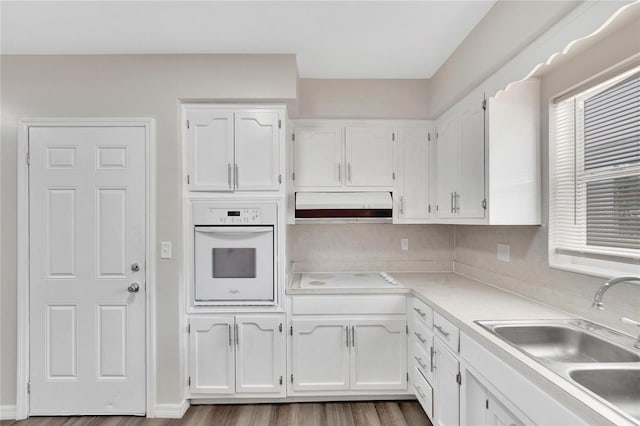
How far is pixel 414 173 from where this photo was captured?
9.56ft

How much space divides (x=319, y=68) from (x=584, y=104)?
171cm

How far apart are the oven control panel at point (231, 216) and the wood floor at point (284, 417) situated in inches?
53.2

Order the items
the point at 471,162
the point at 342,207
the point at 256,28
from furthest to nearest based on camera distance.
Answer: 1. the point at 342,207
2. the point at 471,162
3. the point at 256,28

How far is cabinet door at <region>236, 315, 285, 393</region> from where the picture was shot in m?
2.46

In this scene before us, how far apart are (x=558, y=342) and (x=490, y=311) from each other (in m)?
0.31

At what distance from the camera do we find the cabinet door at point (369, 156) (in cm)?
288

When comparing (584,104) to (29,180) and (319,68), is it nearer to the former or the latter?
(319,68)

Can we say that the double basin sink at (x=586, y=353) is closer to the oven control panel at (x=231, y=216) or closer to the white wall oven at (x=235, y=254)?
the white wall oven at (x=235, y=254)

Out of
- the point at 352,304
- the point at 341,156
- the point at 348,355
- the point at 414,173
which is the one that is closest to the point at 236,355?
the point at 348,355

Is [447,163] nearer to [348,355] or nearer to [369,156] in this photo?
[369,156]

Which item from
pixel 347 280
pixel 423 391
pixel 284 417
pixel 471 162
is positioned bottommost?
pixel 284 417

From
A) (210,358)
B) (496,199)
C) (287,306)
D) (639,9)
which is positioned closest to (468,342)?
(496,199)

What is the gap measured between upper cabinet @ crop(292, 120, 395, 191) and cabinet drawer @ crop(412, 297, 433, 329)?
99 cm

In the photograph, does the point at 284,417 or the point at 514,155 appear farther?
the point at 284,417
